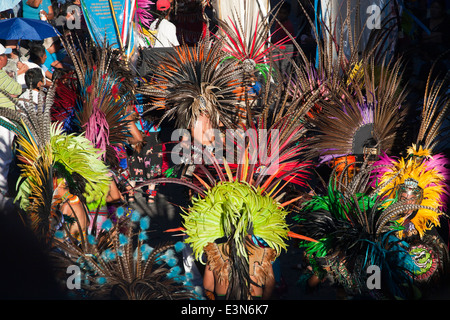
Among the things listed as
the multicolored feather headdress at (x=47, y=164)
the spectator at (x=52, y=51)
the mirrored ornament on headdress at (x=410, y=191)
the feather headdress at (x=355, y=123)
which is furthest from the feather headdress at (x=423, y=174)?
the spectator at (x=52, y=51)

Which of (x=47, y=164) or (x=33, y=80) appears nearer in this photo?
(x=47, y=164)

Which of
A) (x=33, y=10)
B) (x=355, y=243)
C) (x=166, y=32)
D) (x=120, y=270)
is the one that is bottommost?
(x=120, y=270)

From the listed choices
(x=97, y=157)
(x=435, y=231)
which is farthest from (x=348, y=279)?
(x=97, y=157)

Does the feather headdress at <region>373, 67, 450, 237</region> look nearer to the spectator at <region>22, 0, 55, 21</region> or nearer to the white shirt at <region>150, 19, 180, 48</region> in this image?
the white shirt at <region>150, 19, 180, 48</region>

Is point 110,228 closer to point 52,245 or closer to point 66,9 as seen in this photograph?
point 52,245

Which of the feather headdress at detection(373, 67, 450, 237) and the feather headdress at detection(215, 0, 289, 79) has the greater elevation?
the feather headdress at detection(215, 0, 289, 79)

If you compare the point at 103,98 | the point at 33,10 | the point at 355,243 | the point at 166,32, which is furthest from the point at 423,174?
the point at 33,10

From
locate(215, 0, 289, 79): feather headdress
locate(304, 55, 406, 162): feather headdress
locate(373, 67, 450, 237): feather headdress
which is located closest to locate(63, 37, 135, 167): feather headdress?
locate(215, 0, 289, 79): feather headdress

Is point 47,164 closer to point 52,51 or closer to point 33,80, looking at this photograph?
point 33,80

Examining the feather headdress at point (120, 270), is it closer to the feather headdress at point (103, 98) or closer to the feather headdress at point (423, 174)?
the feather headdress at point (103, 98)

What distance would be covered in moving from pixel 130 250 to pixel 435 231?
2.16m

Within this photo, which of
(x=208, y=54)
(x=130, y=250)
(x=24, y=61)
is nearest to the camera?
(x=130, y=250)

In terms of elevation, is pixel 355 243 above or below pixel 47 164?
below

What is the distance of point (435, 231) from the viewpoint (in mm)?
3865
